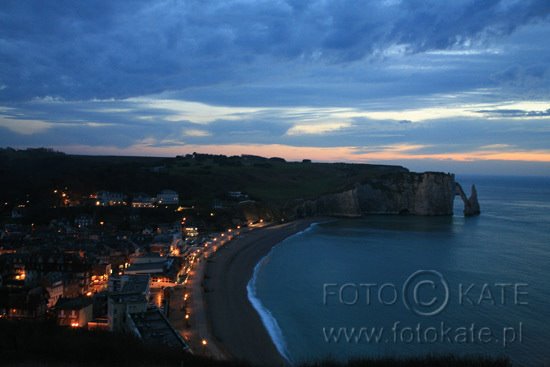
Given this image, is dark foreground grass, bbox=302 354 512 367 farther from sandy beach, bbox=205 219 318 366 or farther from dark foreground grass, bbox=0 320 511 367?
sandy beach, bbox=205 219 318 366

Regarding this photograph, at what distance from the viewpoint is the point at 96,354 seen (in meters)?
8.86

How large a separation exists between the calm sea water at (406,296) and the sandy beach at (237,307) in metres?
0.44

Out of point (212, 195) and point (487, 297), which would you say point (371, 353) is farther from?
point (212, 195)

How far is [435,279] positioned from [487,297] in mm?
3611

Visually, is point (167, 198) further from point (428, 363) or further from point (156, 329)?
point (428, 363)

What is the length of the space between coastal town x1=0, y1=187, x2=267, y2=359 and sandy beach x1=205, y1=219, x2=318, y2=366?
41 cm

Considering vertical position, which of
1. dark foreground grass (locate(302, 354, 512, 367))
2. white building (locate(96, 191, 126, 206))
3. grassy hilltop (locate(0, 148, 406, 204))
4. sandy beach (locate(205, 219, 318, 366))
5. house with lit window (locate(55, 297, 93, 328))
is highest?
grassy hilltop (locate(0, 148, 406, 204))

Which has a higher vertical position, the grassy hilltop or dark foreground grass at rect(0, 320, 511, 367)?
the grassy hilltop

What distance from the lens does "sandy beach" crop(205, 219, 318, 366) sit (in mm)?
13039

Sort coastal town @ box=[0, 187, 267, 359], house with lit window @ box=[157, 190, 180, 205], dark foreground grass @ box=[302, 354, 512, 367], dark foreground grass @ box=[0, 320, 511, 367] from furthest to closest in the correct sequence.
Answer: house with lit window @ box=[157, 190, 180, 205] < coastal town @ box=[0, 187, 267, 359] < dark foreground grass @ box=[302, 354, 512, 367] < dark foreground grass @ box=[0, 320, 511, 367]

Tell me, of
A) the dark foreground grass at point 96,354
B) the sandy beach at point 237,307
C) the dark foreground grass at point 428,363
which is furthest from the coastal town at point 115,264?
the dark foreground grass at point 428,363

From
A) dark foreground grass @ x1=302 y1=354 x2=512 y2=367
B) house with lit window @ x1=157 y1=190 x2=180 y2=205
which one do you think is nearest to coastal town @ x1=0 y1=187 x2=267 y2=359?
house with lit window @ x1=157 y1=190 x2=180 y2=205

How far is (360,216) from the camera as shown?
171 feet

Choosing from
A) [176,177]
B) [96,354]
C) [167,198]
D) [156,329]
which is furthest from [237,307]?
[176,177]
